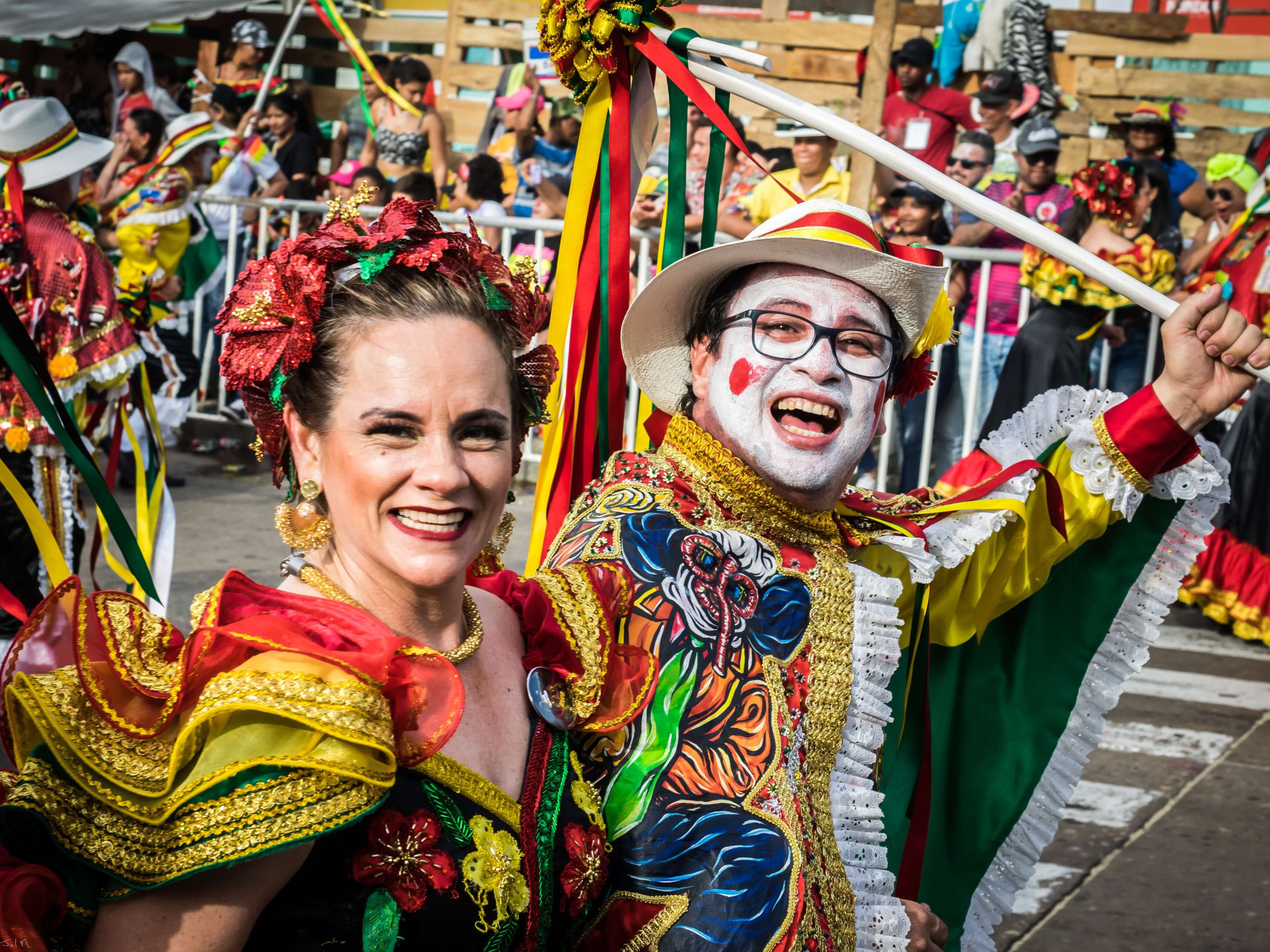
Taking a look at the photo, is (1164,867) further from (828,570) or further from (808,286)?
(808,286)

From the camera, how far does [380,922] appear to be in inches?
61.5

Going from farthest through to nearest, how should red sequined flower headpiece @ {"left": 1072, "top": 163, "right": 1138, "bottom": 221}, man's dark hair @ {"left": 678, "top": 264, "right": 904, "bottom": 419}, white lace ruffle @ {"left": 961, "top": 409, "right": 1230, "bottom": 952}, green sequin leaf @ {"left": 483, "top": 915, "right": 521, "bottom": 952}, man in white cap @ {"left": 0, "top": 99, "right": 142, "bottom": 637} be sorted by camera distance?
red sequined flower headpiece @ {"left": 1072, "top": 163, "right": 1138, "bottom": 221} → man in white cap @ {"left": 0, "top": 99, "right": 142, "bottom": 637} → white lace ruffle @ {"left": 961, "top": 409, "right": 1230, "bottom": 952} → man's dark hair @ {"left": 678, "top": 264, "right": 904, "bottom": 419} → green sequin leaf @ {"left": 483, "top": 915, "right": 521, "bottom": 952}

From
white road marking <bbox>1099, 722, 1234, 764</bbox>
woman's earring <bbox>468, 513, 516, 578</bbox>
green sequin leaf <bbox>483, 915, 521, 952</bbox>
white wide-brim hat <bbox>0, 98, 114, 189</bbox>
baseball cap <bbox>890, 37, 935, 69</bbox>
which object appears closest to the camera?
green sequin leaf <bbox>483, 915, 521, 952</bbox>

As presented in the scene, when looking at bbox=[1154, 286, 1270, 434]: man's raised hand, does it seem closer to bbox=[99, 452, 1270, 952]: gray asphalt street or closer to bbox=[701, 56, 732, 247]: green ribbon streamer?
bbox=[701, 56, 732, 247]: green ribbon streamer

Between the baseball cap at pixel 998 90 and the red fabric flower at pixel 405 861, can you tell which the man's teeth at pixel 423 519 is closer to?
the red fabric flower at pixel 405 861

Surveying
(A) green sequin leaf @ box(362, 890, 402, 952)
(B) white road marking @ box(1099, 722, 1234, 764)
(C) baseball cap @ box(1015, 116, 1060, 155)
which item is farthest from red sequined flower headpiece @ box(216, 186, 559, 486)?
(C) baseball cap @ box(1015, 116, 1060, 155)

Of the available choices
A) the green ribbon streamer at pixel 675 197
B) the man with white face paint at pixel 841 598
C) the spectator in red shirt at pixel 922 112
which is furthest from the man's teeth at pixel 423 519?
the spectator in red shirt at pixel 922 112

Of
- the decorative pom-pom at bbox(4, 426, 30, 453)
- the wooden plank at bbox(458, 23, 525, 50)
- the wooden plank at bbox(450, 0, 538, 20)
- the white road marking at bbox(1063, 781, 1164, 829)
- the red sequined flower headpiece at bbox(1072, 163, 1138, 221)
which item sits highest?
the wooden plank at bbox(450, 0, 538, 20)

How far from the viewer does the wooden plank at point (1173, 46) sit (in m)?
8.66

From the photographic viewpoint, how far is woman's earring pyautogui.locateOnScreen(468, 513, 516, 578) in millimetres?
1909

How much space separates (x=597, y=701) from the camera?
194 centimetres

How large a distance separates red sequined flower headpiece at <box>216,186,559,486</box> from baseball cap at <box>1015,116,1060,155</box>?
5.68 metres

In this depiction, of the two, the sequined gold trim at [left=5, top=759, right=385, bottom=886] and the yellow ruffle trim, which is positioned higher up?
the yellow ruffle trim

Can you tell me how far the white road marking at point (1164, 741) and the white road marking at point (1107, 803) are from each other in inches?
14.0
